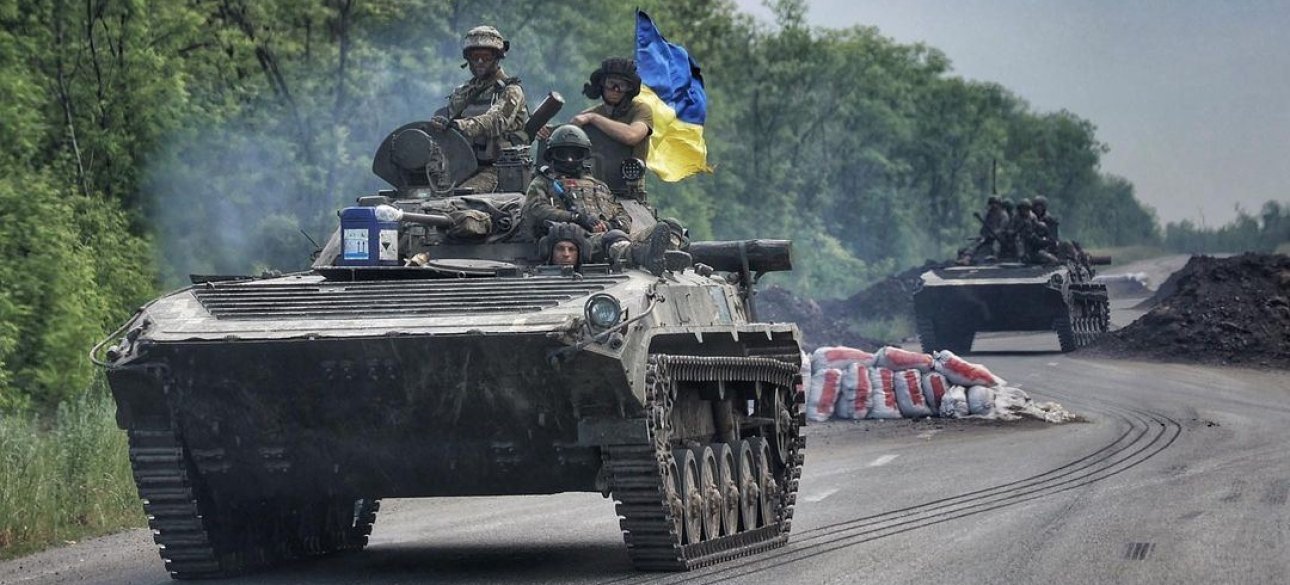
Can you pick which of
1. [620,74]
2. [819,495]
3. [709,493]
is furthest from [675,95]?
[709,493]

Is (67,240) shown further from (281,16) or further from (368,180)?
(281,16)

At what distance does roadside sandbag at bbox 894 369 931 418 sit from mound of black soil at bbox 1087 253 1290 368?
11.6 m

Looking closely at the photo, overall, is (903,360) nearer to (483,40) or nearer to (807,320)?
(483,40)

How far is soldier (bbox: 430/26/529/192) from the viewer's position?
1452 cm

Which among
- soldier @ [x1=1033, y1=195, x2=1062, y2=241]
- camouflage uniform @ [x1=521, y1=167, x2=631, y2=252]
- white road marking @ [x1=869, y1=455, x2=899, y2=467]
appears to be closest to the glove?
camouflage uniform @ [x1=521, y1=167, x2=631, y2=252]

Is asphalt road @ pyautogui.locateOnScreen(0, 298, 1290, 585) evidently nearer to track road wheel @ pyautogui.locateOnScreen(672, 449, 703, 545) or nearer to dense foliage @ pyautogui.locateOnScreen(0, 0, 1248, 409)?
track road wheel @ pyautogui.locateOnScreen(672, 449, 703, 545)

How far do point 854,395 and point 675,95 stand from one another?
6.47m

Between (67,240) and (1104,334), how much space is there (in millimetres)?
20325

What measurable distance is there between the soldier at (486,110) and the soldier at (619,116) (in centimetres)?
Answer: 29

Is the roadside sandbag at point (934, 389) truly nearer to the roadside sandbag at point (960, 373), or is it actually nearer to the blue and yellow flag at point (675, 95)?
the roadside sandbag at point (960, 373)

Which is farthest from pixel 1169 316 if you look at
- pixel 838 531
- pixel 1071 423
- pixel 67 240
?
pixel 838 531

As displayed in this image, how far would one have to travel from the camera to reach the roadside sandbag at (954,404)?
2358cm

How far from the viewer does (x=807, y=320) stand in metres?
42.0

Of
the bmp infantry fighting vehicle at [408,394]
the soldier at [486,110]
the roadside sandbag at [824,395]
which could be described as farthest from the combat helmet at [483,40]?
the roadside sandbag at [824,395]
